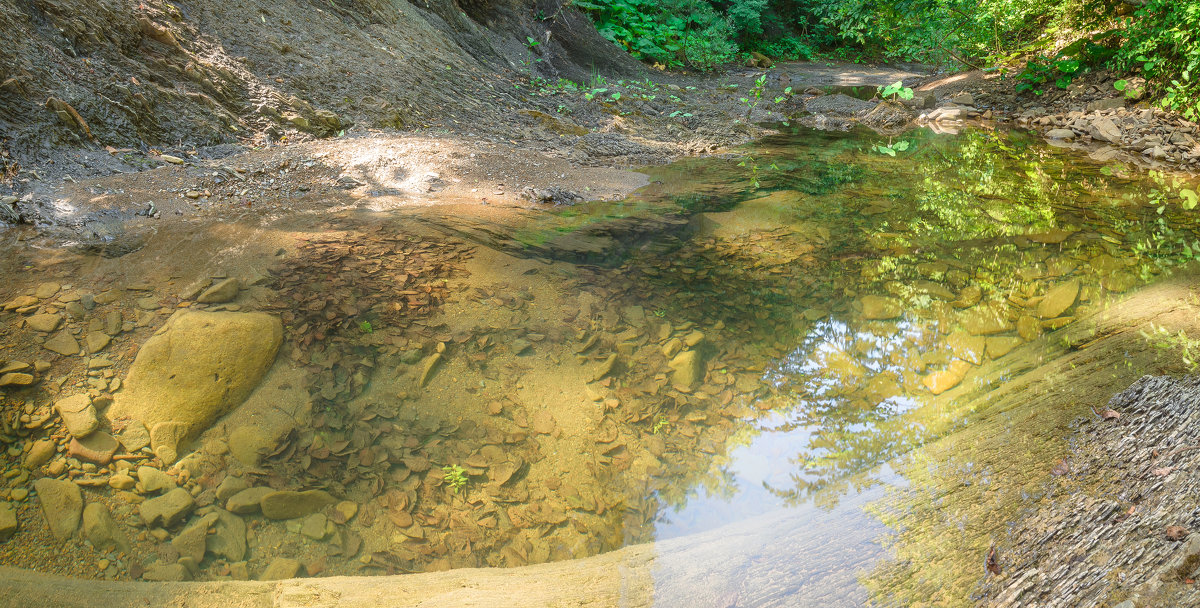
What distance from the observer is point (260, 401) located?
99.5 inches

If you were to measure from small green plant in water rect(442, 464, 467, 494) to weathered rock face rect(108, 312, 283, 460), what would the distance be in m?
1.00

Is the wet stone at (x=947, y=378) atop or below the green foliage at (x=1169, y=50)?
below

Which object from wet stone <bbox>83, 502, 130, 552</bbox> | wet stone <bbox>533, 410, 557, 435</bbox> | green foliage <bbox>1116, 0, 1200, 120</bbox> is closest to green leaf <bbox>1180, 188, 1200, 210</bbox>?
green foliage <bbox>1116, 0, 1200, 120</bbox>

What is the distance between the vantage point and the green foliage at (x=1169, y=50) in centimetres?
698

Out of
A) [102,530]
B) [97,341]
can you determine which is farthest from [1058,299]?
[97,341]

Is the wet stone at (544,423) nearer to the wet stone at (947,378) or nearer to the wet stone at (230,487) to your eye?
the wet stone at (230,487)

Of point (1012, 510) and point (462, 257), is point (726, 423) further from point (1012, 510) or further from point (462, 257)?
point (462, 257)

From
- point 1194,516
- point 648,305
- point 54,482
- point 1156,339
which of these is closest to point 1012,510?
point 1194,516

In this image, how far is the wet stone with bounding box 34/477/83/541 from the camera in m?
1.92

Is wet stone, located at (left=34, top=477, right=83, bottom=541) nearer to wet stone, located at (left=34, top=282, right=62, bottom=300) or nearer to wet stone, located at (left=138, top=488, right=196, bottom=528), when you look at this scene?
wet stone, located at (left=138, top=488, right=196, bottom=528)

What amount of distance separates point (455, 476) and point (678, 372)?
120 cm

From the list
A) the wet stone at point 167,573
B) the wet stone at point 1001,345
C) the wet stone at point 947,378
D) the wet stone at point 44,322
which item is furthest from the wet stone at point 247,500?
the wet stone at point 1001,345

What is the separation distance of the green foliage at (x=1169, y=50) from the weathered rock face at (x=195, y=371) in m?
9.76

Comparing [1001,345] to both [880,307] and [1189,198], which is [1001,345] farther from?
[1189,198]
